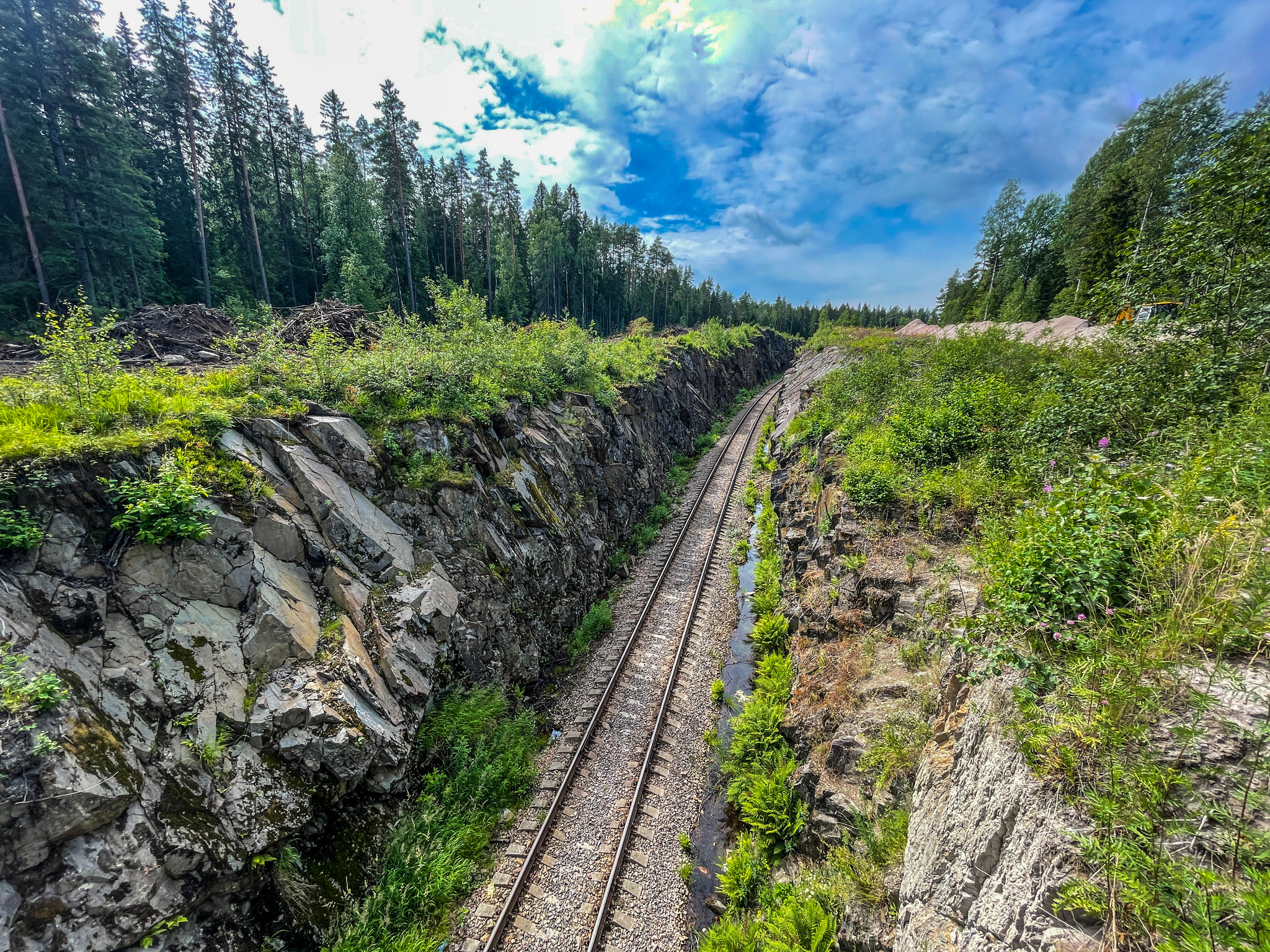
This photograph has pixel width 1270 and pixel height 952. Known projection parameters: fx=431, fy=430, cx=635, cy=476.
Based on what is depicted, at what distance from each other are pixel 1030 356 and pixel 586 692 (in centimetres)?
1540

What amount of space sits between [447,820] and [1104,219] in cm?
4769

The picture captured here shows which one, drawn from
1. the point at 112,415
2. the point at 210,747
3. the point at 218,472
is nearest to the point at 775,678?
the point at 210,747

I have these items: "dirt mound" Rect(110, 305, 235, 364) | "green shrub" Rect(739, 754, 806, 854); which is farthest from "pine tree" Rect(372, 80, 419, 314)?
"green shrub" Rect(739, 754, 806, 854)

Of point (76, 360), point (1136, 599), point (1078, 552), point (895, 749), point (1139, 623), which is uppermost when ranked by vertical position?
point (76, 360)

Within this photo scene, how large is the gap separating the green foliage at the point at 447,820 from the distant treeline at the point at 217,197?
1684cm

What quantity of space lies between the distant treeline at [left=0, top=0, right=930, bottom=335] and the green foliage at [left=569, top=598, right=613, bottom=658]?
1322 cm

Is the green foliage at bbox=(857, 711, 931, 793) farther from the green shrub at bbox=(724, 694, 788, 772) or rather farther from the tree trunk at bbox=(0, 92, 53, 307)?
the tree trunk at bbox=(0, 92, 53, 307)

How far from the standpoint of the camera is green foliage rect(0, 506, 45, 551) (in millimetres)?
5055

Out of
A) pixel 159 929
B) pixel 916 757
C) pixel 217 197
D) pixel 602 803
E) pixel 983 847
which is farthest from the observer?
pixel 217 197

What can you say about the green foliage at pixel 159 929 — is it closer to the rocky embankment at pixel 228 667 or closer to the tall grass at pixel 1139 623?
the rocky embankment at pixel 228 667

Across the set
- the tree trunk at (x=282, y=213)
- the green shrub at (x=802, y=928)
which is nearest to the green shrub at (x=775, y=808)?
the green shrub at (x=802, y=928)

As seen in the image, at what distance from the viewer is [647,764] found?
967cm

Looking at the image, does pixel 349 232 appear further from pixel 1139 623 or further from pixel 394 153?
pixel 1139 623

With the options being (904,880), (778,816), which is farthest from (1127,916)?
(778,816)
